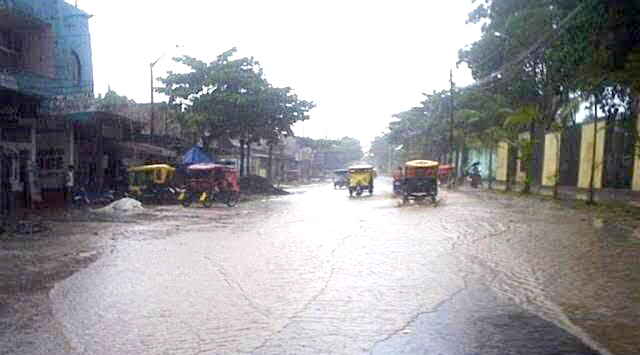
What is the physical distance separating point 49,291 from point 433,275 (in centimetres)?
540

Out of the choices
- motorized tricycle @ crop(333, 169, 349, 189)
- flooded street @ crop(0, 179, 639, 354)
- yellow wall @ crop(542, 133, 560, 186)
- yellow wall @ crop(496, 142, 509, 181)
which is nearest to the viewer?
flooded street @ crop(0, 179, 639, 354)

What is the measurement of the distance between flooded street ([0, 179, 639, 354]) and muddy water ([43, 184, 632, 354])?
0.08 feet

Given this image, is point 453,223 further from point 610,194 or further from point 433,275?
point 610,194

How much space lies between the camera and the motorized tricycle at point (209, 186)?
86.8 ft

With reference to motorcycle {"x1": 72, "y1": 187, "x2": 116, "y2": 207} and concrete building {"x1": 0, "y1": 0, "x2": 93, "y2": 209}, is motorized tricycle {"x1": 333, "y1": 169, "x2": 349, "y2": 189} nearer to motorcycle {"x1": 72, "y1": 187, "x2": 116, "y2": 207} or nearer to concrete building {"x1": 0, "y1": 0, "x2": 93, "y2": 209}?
motorcycle {"x1": 72, "y1": 187, "x2": 116, "y2": 207}

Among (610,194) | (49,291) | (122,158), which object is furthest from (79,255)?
(610,194)

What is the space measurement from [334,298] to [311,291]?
1.79ft

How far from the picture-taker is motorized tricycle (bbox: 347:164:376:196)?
3694cm

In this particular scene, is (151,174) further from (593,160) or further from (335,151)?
(335,151)

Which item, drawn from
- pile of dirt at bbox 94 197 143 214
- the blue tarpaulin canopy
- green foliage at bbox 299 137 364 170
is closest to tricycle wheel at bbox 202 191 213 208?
pile of dirt at bbox 94 197 143 214

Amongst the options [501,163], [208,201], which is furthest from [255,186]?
[501,163]

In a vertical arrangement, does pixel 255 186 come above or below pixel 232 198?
below

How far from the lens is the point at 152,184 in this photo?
27547 mm

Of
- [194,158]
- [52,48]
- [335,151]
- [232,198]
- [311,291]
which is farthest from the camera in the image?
[335,151]
